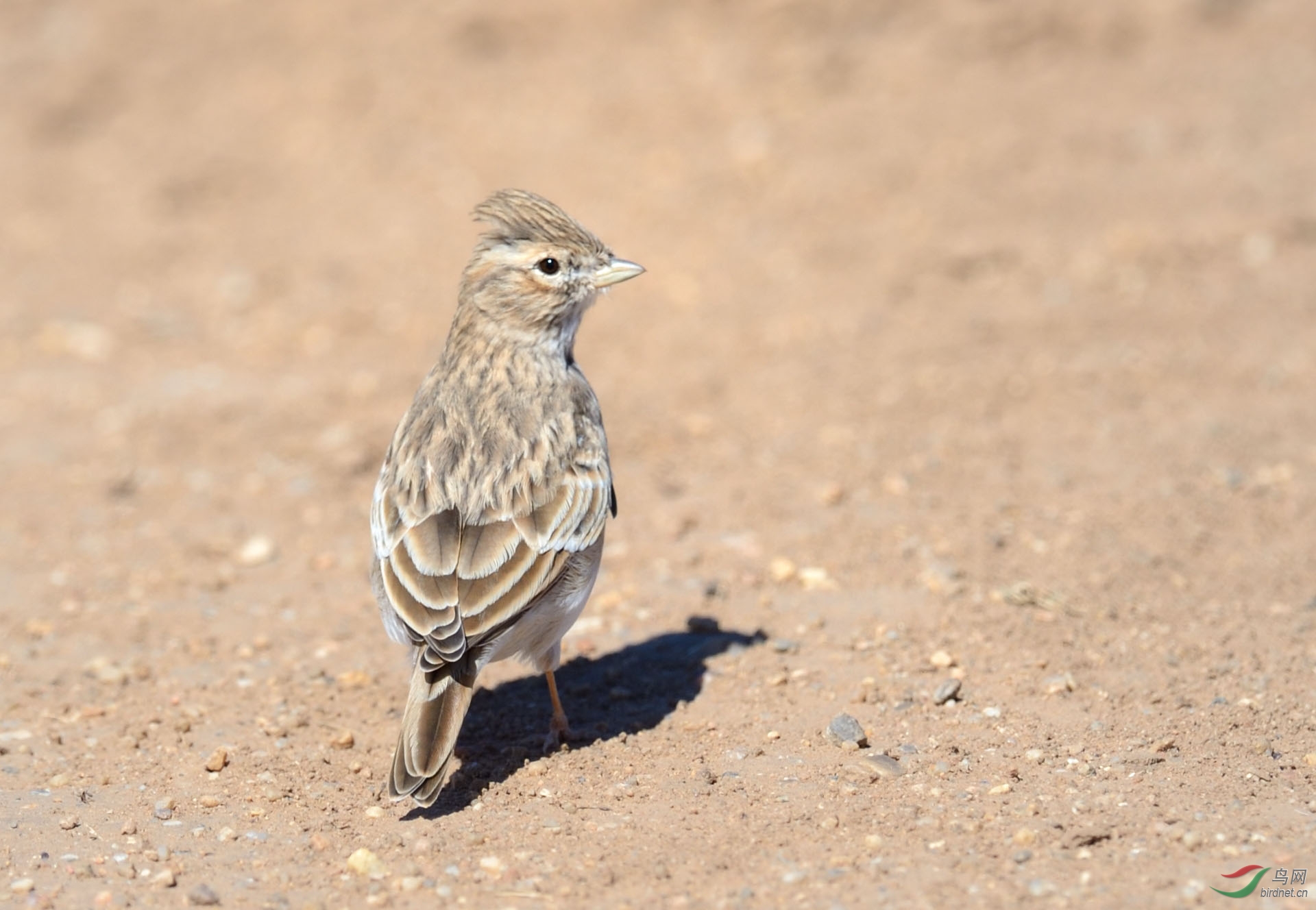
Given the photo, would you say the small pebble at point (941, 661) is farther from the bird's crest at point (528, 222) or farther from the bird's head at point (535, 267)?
the bird's crest at point (528, 222)

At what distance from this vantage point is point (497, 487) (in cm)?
536

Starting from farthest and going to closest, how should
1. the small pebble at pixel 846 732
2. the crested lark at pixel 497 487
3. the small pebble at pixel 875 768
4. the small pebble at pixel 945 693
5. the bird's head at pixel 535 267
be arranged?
the bird's head at pixel 535 267 → the small pebble at pixel 945 693 → the small pebble at pixel 846 732 → the small pebble at pixel 875 768 → the crested lark at pixel 497 487

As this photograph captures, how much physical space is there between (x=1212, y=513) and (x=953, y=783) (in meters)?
3.33

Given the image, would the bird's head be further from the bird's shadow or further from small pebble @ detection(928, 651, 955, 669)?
small pebble @ detection(928, 651, 955, 669)

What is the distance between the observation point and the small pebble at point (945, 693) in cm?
562

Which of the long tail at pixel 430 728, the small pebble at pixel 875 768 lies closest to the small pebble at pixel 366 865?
the long tail at pixel 430 728

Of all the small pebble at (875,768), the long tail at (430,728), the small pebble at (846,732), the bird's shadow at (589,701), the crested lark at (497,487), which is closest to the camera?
the long tail at (430,728)

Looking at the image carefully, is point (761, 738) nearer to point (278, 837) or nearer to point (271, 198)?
point (278, 837)

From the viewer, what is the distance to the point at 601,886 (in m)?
4.39

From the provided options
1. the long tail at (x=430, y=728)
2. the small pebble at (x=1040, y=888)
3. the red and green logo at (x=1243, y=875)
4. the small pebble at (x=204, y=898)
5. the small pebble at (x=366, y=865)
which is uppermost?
the long tail at (x=430, y=728)

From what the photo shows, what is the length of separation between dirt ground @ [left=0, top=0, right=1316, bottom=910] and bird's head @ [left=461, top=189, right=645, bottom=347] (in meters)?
1.73

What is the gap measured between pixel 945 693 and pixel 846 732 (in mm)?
533

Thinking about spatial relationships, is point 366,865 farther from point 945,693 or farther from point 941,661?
point 941,661

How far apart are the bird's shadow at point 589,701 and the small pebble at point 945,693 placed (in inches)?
40.6
